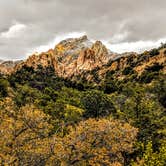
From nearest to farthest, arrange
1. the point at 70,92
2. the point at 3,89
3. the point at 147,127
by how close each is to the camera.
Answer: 1. the point at 147,127
2. the point at 3,89
3. the point at 70,92

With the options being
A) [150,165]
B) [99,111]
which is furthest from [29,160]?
[99,111]

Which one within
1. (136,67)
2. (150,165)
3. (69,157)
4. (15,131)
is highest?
(136,67)

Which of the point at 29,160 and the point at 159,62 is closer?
the point at 29,160

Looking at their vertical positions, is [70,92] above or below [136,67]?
below

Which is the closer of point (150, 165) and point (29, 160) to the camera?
point (29, 160)

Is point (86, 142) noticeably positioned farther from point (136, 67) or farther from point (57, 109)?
point (136, 67)

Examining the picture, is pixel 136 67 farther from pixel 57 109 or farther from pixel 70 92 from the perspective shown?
pixel 57 109

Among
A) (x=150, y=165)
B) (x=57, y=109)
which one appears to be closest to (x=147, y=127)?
(x=150, y=165)

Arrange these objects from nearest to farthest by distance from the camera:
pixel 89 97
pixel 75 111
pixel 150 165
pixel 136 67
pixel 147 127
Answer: pixel 150 165 < pixel 147 127 < pixel 75 111 < pixel 89 97 < pixel 136 67

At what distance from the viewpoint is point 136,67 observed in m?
172

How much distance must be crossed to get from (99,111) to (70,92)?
36030mm

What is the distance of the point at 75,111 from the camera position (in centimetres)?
6819

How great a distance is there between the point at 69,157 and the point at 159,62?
139m

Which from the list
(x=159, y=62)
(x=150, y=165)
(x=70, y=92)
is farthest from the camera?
(x=159, y=62)
